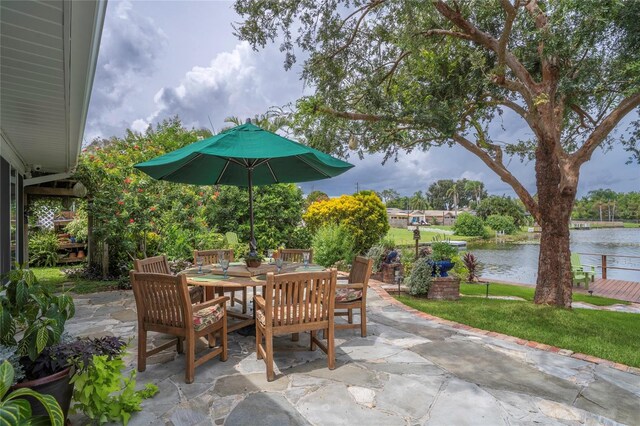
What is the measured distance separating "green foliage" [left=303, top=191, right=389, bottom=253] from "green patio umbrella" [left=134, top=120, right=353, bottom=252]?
231 inches

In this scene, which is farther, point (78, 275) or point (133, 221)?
point (78, 275)

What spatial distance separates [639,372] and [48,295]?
4679 mm

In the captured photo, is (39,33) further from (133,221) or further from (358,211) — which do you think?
(358,211)

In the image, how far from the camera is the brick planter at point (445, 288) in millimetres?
6443

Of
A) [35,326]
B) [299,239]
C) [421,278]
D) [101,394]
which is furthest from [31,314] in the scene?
[299,239]

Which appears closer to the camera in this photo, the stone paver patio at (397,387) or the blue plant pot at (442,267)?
the stone paver patio at (397,387)

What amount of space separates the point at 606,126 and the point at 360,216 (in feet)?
20.6

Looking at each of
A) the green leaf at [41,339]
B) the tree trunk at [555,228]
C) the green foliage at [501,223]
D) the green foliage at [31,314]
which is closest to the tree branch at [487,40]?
the tree trunk at [555,228]

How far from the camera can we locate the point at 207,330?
300cm

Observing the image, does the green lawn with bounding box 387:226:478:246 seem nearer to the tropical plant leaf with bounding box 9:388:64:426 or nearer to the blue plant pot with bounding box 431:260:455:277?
the blue plant pot with bounding box 431:260:455:277

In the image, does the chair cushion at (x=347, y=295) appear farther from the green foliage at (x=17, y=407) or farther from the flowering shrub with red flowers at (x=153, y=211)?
the flowering shrub with red flowers at (x=153, y=211)

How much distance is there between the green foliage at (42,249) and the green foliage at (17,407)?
1101 centimetres

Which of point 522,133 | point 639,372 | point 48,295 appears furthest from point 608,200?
point 48,295

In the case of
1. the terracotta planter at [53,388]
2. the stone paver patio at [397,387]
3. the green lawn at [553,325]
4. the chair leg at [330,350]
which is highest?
the terracotta planter at [53,388]
